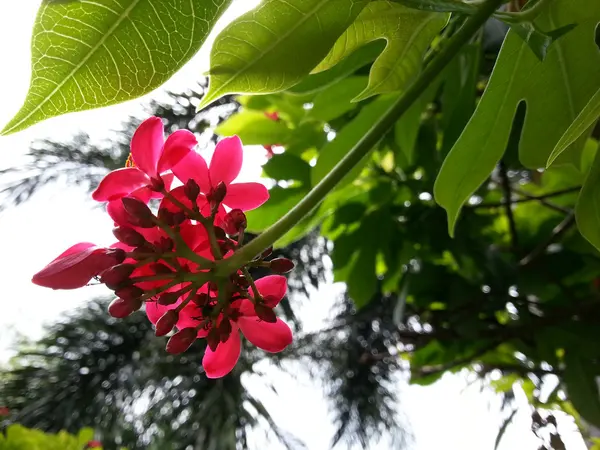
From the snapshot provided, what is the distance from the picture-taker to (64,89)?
196 millimetres

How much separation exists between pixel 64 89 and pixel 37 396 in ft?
3.02

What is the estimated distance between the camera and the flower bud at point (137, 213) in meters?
0.21

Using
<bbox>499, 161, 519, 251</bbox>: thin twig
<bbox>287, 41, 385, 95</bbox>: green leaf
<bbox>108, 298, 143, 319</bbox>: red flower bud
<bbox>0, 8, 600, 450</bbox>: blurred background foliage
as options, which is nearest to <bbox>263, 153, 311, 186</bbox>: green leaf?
<bbox>0, 8, 600, 450</bbox>: blurred background foliage

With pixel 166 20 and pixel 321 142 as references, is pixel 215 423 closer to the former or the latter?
pixel 321 142

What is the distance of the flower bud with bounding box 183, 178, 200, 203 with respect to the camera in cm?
22

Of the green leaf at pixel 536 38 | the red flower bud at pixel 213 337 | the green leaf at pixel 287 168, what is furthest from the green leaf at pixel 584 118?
the green leaf at pixel 287 168

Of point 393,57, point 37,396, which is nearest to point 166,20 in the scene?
point 393,57

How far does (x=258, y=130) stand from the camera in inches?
22.0

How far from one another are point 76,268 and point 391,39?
177mm

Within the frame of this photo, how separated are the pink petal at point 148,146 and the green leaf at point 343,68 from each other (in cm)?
18

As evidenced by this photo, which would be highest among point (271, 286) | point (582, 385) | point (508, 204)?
point (271, 286)

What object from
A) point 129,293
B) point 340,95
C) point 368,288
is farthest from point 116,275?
point 368,288

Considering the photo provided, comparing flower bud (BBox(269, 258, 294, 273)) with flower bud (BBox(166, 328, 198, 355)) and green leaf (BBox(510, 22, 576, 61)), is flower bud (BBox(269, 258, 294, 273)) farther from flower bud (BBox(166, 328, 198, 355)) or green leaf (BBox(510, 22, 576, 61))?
green leaf (BBox(510, 22, 576, 61))

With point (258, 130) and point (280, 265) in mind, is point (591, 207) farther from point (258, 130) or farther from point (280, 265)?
point (258, 130)
